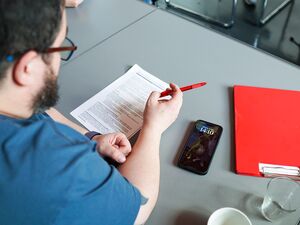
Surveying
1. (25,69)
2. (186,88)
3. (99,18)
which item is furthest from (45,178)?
(99,18)

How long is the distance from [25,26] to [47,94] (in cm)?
19

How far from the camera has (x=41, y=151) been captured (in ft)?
2.09

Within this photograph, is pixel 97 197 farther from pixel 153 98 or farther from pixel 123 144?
pixel 153 98

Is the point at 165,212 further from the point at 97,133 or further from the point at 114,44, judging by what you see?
the point at 114,44

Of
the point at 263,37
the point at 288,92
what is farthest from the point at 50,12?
the point at 263,37

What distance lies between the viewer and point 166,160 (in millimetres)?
999

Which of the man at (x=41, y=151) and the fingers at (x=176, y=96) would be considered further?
the fingers at (x=176, y=96)

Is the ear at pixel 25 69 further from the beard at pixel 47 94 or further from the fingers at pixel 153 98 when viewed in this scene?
the fingers at pixel 153 98

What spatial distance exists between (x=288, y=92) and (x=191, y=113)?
0.32 meters

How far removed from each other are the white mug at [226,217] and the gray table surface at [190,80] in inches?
1.8

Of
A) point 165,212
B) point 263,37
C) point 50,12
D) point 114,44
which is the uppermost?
point 50,12

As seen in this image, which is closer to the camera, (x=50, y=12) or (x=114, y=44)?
(x=50, y=12)

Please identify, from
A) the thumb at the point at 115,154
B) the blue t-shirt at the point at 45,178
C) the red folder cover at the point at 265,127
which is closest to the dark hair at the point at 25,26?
the blue t-shirt at the point at 45,178

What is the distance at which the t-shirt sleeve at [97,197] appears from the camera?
652 millimetres
